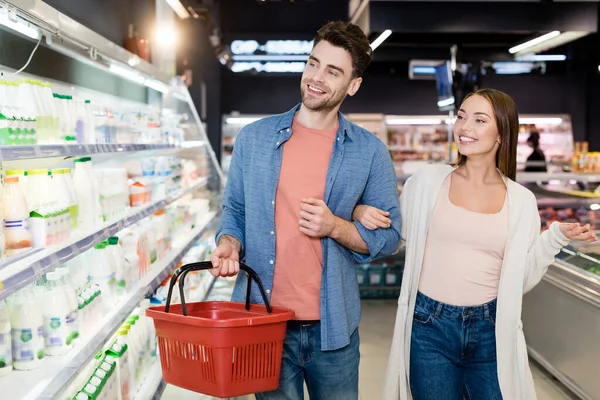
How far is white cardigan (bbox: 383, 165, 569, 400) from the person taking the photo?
2688mm

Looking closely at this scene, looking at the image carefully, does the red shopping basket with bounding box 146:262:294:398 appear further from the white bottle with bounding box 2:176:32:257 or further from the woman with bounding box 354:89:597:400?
the woman with bounding box 354:89:597:400

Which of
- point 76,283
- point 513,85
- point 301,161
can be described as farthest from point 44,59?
point 513,85

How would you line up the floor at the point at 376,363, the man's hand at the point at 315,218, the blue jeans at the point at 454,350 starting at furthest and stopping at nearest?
the floor at the point at 376,363 < the blue jeans at the point at 454,350 < the man's hand at the point at 315,218

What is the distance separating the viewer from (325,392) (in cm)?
235

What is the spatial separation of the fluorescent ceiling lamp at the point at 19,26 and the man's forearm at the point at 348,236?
1.31m

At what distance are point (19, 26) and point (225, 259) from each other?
1168 mm

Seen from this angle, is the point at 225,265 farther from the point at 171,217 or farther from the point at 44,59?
the point at 171,217

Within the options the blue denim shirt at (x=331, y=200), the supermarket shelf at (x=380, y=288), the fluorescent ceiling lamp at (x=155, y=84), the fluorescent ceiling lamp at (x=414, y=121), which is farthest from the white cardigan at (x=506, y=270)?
the fluorescent ceiling lamp at (x=414, y=121)

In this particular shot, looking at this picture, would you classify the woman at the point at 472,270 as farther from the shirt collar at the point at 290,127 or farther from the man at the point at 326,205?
the shirt collar at the point at 290,127

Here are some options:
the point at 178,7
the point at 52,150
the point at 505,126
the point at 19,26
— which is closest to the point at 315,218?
the point at 52,150

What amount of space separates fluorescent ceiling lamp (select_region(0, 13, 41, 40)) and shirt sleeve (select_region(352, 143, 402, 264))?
1370mm

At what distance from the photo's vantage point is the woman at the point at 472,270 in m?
2.67

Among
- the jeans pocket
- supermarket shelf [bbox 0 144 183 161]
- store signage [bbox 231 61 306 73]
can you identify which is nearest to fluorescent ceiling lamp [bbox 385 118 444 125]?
store signage [bbox 231 61 306 73]

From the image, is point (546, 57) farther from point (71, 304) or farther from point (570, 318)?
point (71, 304)
